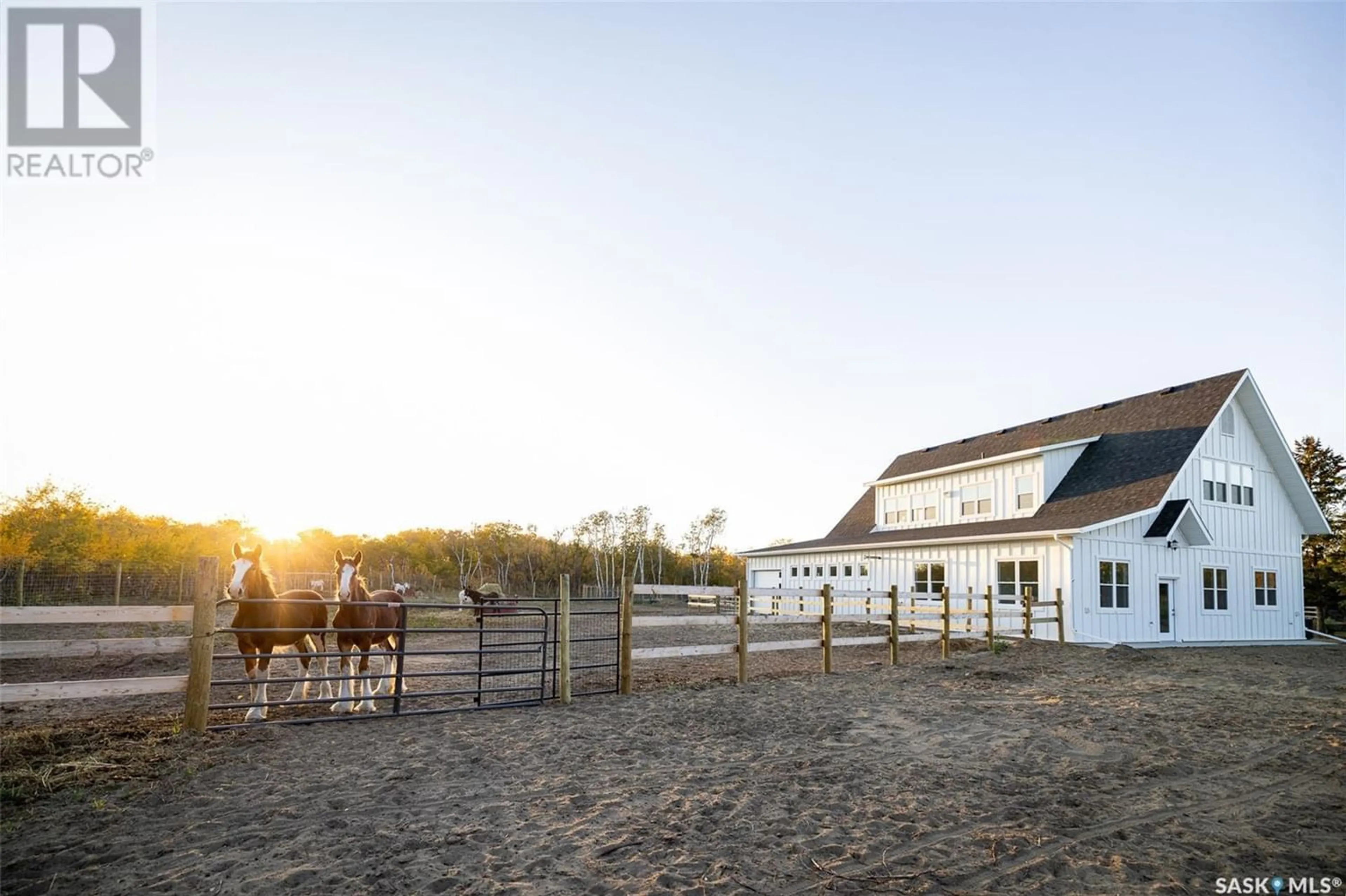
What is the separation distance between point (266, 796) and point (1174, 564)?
2235cm

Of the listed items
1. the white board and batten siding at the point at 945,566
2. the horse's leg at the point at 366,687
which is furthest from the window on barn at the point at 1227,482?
the horse's leg at the point at 366,687

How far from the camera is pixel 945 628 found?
48.6 feet

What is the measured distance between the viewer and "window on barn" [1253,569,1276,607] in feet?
73.3

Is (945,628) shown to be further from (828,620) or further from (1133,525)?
(1133,525)

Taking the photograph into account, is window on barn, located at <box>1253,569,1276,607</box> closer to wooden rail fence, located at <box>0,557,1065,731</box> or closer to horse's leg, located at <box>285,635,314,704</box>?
wooden rail fence, located at <box>0,557,1065,731</box>

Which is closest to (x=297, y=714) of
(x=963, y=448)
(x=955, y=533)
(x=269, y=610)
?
(x=269, y=610)

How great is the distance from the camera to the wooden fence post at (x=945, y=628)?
47.8 feet

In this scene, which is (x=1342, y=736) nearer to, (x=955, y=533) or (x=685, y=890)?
(x=685, y=890)

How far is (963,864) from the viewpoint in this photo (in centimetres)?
413

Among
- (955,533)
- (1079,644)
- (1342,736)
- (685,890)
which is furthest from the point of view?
(955,533)

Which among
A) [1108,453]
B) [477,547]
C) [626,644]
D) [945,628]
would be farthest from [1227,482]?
[477,547]

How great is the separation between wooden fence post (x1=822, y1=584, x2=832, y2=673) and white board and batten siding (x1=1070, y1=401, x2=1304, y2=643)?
926 cm

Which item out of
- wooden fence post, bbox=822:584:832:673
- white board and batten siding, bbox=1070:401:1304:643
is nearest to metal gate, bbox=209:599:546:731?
wooden fence post, bbox=822:584:832:673

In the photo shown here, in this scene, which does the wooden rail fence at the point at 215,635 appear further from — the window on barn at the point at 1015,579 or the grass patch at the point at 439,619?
the grass patch at the point at 439,619
